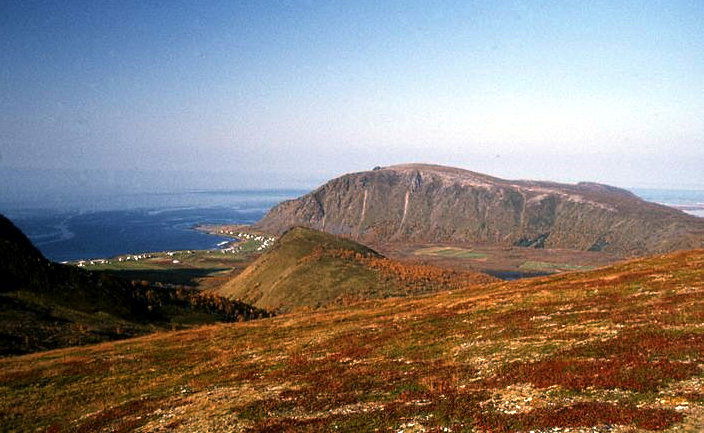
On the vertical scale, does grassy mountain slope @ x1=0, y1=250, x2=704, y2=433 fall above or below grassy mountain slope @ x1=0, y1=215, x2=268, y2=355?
above

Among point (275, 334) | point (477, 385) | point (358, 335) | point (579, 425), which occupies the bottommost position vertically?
point (275, 334)

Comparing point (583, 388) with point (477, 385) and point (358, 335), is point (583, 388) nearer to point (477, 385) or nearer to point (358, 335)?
point (477, 385)

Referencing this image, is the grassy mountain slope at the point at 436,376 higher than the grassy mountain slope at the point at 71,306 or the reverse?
higher

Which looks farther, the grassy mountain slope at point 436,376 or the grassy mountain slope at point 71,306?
the grassy mountain slope at point 71,306

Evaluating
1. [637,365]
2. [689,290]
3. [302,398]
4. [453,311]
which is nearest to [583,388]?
[637,365]
